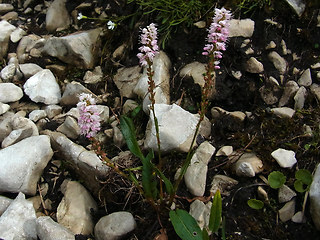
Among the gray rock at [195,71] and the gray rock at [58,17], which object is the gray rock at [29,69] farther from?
the gray rock at [195,71]

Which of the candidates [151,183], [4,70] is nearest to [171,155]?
[151,183]

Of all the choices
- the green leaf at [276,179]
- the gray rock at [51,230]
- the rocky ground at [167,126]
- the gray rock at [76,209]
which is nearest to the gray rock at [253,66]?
the rocky ground at [167,126]

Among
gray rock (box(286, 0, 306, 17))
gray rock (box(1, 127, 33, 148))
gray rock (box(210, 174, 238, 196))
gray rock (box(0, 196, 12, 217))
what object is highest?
gray rock (box(286, 0, 306, 17))

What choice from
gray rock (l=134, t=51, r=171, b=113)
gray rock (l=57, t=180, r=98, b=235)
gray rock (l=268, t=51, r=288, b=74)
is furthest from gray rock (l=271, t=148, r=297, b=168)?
gray rock (l=57, t=180, r=98, b=235)

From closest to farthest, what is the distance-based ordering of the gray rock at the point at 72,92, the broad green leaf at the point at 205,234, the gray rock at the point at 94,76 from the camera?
the broad green leaf at the point at 205,234, the gray rock at the point at 72,92, the gray rock at the point at 94,76

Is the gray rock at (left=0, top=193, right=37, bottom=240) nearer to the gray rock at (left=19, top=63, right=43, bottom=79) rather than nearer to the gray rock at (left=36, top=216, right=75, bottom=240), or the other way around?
the gray rock at (left=36, top=216, right=75, bottom=240)
